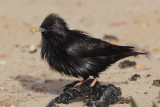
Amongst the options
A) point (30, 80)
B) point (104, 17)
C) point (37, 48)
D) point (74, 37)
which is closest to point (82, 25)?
point (104, 17)

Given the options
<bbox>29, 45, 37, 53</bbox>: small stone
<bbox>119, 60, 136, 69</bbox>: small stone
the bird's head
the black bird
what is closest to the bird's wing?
the black bird

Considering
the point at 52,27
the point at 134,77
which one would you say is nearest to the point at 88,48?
the point at 52,27

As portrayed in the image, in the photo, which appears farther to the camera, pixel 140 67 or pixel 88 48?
pixel 140 67

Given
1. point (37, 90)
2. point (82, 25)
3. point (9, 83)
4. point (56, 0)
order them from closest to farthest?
point (37, 90), point (9, 83), point (82, 25), point (56, 0)

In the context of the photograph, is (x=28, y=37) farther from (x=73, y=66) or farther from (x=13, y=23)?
(x=73, y=66)

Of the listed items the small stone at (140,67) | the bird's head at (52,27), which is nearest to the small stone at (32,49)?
the small stone at (140,67)

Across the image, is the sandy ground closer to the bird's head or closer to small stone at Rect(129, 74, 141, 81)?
small stone at Rect(129, 74, 141, 81)

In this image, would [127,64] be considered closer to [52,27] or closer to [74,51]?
[74,51]
